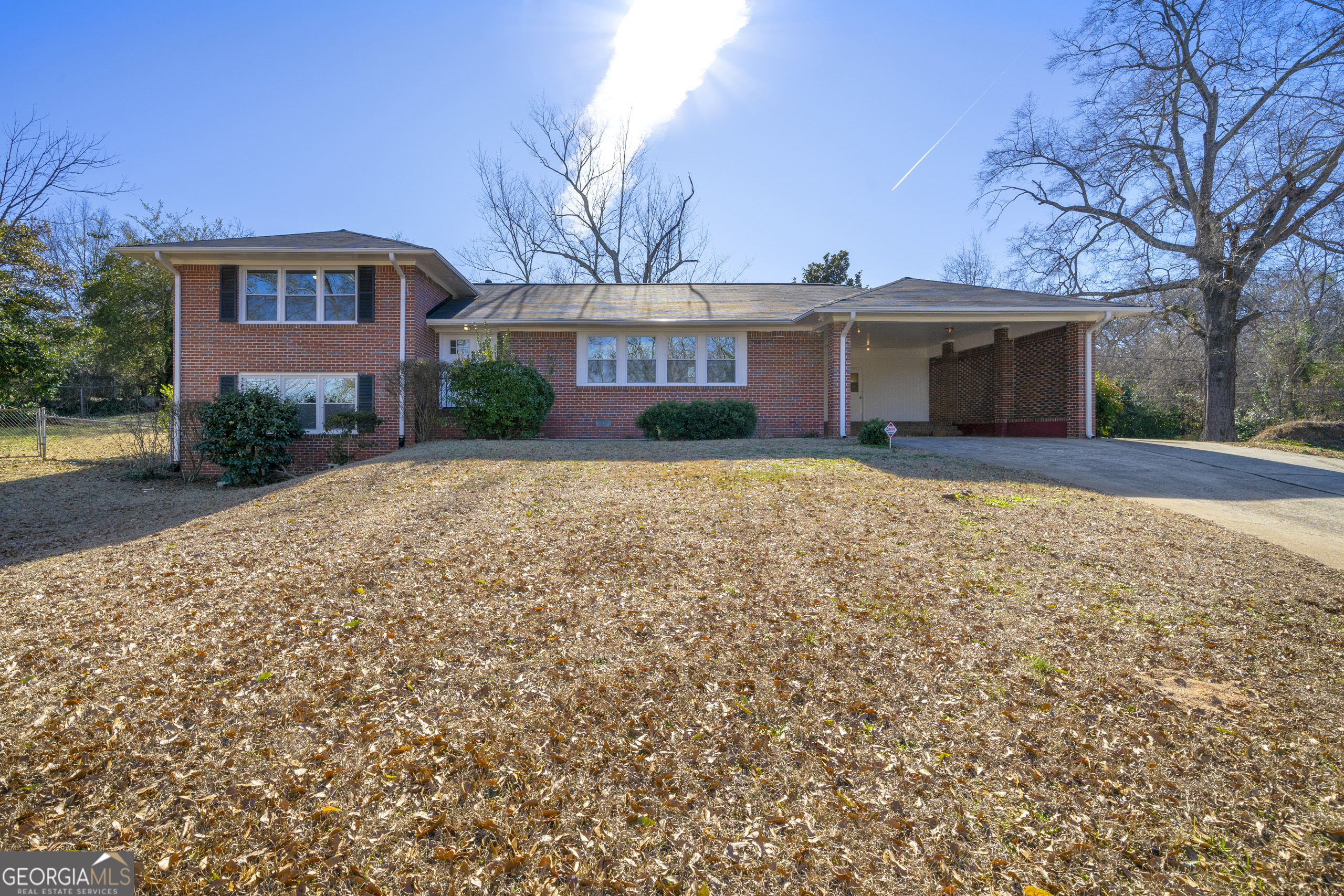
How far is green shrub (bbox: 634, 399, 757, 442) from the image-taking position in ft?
42.4

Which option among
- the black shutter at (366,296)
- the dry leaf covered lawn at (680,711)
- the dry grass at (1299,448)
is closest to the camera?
the dry leaf covered lawn at (680,711)

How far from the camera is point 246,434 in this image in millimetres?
10695

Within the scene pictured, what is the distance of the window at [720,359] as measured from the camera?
14570 mm

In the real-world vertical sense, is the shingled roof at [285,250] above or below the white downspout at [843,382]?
above

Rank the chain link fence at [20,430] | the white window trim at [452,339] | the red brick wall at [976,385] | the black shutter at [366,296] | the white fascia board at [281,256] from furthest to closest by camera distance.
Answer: the red brick wall at [976,385], the white window trim at [452,339], the chain link fence at [20,430], the black shutter at [366,296], the white fascia board at [281,256]

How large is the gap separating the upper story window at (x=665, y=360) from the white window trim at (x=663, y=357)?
12 mm

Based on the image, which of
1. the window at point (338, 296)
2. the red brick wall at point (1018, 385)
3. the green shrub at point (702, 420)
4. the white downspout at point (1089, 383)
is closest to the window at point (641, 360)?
the green shrub at point (702, 420)

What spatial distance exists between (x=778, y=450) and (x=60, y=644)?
8610 mm

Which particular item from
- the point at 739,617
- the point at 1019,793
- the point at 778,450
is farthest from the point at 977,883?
the point at 778,450

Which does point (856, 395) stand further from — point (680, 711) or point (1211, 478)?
point (680, 711)

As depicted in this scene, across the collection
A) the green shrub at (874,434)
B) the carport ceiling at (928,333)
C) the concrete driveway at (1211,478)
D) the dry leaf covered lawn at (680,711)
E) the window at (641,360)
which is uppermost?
the carport ceiling at (928,333)

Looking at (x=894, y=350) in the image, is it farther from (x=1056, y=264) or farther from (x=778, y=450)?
(x=778, y=450)

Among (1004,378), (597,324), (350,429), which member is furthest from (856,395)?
(350,429)

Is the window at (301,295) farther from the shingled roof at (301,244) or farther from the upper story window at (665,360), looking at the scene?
the upper story window at (665,360)
